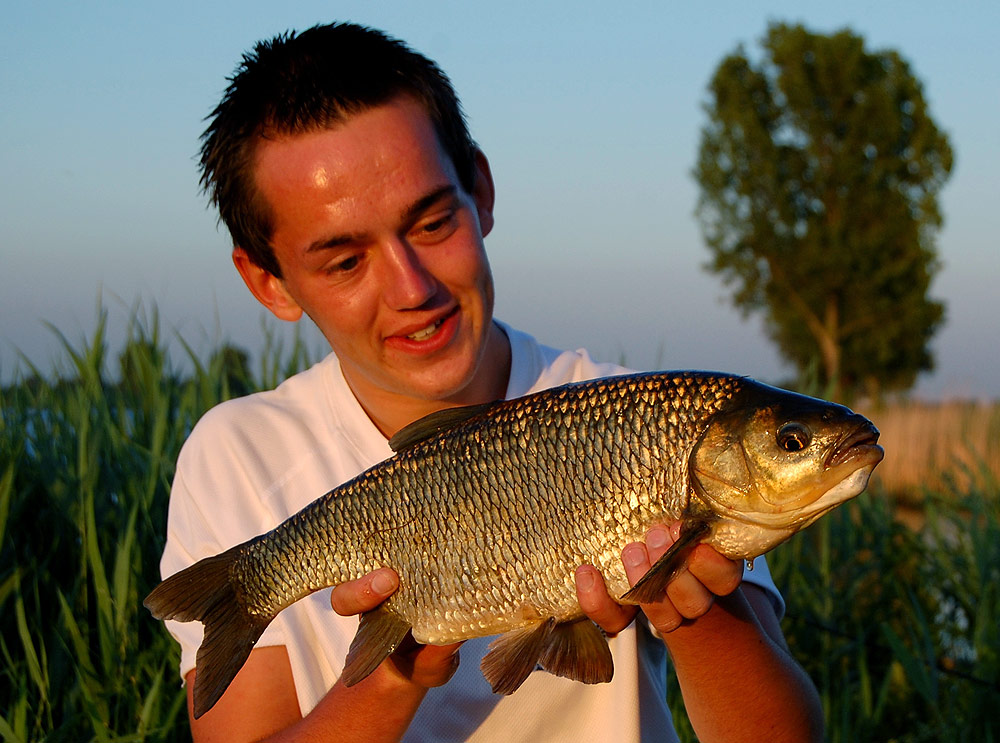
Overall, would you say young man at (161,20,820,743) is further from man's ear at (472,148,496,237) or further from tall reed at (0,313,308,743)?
tall reed at (0,313,308,743)

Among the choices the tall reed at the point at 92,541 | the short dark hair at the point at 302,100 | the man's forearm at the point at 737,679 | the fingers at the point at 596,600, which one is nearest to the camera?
the fingers at the point at 596,600

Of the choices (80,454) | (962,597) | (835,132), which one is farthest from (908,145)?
(80,454)

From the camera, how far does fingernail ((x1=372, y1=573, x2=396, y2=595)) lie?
200cm

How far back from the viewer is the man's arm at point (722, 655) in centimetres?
192

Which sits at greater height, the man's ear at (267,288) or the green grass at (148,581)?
the man's ear at (267,288)

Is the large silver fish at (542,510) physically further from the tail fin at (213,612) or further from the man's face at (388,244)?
the man's face at (388,244)

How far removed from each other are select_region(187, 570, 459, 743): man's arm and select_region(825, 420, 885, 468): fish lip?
87 cm

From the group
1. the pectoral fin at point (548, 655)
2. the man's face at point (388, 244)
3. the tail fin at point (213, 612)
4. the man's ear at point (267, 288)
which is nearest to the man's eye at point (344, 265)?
the man's face at point (388, 244)

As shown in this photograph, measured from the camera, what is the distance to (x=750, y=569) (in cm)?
239

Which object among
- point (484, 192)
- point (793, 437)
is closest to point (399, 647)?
point (793, 437)

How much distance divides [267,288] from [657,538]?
1.40m

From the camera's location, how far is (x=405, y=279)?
2.33 m

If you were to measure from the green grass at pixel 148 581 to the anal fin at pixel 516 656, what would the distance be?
4.84ft

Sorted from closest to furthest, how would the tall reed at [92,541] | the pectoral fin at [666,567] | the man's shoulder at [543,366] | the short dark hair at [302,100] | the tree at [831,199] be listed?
1. the pectoral fin at [666,567]
2. the short dark hair at [302,100]
3. the man's shoulder at [543,366]
4. the tall reed at [92,541]
5. the tree at [831,199]
